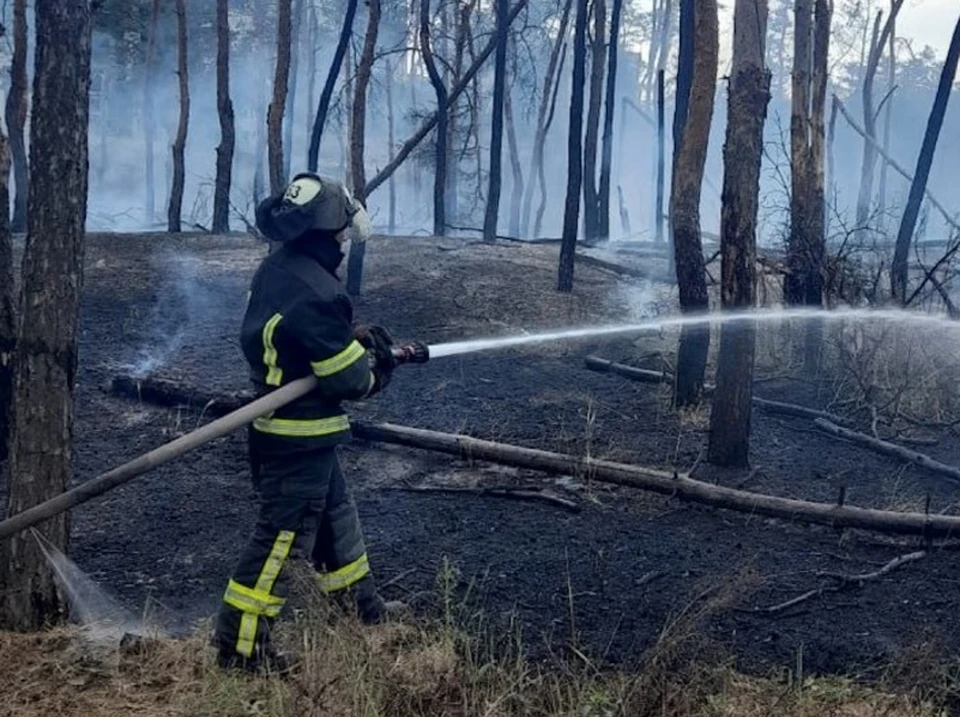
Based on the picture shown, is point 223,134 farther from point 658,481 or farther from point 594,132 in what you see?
point 658,481

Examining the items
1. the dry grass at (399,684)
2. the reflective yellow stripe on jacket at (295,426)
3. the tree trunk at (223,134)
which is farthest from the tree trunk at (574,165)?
the dry grass at (399,684)

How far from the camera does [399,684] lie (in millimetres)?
3699

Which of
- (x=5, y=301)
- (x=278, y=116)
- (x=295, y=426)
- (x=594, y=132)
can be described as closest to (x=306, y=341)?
(x=295, y=426)

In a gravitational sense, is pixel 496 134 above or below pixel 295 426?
above

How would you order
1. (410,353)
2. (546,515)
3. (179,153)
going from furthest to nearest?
(179,153) < (546,515) < (410,353)

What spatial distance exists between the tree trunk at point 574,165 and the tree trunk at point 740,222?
19.3 ft

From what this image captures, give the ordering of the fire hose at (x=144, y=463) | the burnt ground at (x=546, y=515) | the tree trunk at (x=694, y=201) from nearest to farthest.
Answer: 1. the fire hose at (x=144, y=463)
2. the burnt ground at (x=546, y=515)
3. the tree trunk at (x=694, y=201)

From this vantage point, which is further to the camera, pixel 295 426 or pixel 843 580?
pixel 843 580

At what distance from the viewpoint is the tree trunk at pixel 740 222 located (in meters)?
7.45

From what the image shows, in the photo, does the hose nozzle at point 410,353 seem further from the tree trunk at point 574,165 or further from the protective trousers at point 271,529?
the tree trunk at point 574,165

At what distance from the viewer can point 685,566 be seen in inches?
225

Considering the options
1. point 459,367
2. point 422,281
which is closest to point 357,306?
point 422,281

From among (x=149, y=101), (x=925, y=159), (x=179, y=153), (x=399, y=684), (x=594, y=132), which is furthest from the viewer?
(x=149, y=101)

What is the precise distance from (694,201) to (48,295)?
6248 millimetres
